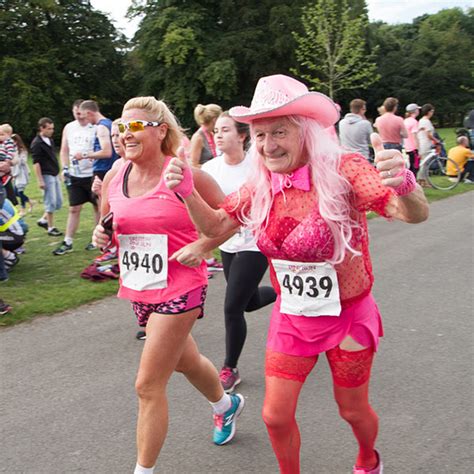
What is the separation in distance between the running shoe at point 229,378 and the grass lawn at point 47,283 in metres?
2.52

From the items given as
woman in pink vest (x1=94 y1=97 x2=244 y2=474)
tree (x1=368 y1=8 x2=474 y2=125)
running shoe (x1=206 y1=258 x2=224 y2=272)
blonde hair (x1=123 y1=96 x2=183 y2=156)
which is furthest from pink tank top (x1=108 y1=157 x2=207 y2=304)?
tree (x1=368 y1=8 x2=474 y2=125)

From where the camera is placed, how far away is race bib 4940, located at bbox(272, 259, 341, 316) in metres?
2.65

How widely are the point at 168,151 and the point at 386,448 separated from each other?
2025 mm

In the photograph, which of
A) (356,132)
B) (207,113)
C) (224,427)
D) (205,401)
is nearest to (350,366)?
(224,427)

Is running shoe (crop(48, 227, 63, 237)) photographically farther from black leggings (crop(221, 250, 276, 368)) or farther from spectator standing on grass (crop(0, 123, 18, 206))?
black leggings (crop(221, 250, 276, 368))

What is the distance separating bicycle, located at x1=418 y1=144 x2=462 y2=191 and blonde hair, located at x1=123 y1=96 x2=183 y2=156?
1217cm

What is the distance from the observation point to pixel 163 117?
129 inches

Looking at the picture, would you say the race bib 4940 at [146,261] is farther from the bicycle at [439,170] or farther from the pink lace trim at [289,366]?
the bicycle at [439,170]

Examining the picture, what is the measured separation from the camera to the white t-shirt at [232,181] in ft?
14.0

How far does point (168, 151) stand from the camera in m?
3.36

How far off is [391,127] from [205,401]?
9.22 m

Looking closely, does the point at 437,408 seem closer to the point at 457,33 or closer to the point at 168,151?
the point at 168,151

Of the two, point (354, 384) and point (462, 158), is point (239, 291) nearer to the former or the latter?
point (354, 384)

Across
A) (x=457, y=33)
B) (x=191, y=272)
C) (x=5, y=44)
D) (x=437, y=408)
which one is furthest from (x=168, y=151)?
(x=457, y=33)
